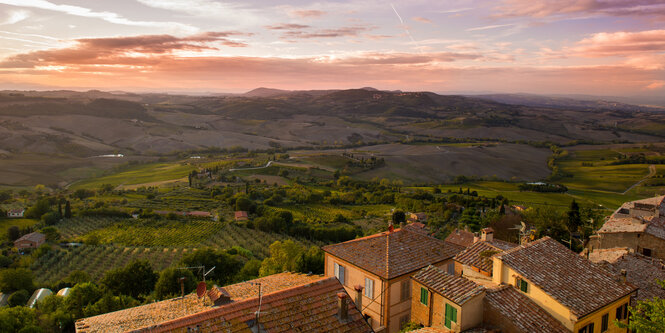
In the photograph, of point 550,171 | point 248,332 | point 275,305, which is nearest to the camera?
point 248,332

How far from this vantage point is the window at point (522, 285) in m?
14.8

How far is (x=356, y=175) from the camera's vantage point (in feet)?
390

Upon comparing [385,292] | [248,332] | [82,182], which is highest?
[248,332]

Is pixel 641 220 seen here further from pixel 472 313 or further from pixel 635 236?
pixel 472 313

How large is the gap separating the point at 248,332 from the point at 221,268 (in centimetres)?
2905

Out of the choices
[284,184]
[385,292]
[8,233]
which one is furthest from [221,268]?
[284,184]

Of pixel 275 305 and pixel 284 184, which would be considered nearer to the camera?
pixel 275 305

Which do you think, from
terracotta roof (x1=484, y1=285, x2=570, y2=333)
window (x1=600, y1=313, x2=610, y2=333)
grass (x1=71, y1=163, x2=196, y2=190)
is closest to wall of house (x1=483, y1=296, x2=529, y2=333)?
terracotta roof (x1=484, y1=285, x2=570, y2=333)

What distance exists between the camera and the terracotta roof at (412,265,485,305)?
44.1 feet

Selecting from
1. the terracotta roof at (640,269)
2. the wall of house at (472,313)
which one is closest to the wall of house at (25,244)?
the wall of house at (472,313)

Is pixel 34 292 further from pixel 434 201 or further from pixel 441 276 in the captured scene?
pixel 434 201

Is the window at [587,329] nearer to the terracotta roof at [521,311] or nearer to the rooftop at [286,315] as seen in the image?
the terracotta roof at [521,311]

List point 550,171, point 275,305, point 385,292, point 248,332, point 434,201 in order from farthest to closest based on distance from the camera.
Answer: point 550,171 → point 434,201 → point 385,292 → point 275,305 → point 248,332

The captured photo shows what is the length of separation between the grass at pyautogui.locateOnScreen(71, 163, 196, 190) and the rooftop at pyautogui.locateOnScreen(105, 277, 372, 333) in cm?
10433
